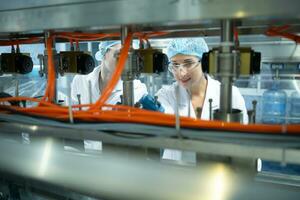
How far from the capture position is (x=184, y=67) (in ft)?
5.63

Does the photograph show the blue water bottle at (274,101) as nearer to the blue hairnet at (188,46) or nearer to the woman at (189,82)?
the woman at (189,82)

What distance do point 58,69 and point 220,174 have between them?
602 mm

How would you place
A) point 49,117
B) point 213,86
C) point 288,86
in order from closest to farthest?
point 49,117, point 213,86, point 288,86

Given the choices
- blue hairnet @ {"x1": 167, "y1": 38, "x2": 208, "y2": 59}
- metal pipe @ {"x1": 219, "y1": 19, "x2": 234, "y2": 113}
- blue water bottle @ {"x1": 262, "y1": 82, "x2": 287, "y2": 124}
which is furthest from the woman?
blue water bottle @ {"x1": 262, "y1": 82, "x2": 287, "y2": 124}

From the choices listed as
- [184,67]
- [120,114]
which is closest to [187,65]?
[184,67]

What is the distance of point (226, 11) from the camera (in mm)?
501

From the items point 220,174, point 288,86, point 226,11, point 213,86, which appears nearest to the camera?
point 226,11

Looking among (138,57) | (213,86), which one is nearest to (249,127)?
(138,57)

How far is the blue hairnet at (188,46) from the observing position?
5.32ft

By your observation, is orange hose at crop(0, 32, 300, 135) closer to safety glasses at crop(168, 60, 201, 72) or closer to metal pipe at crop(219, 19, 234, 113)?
metal pipe at crop(219, 19, 234, 113)

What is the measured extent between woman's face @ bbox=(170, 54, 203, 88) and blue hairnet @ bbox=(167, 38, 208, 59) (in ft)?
0.17

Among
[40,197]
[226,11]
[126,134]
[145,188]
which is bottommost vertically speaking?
[40,197]

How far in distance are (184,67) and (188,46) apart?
0.13 m

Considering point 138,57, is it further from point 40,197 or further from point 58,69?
point 40,197
